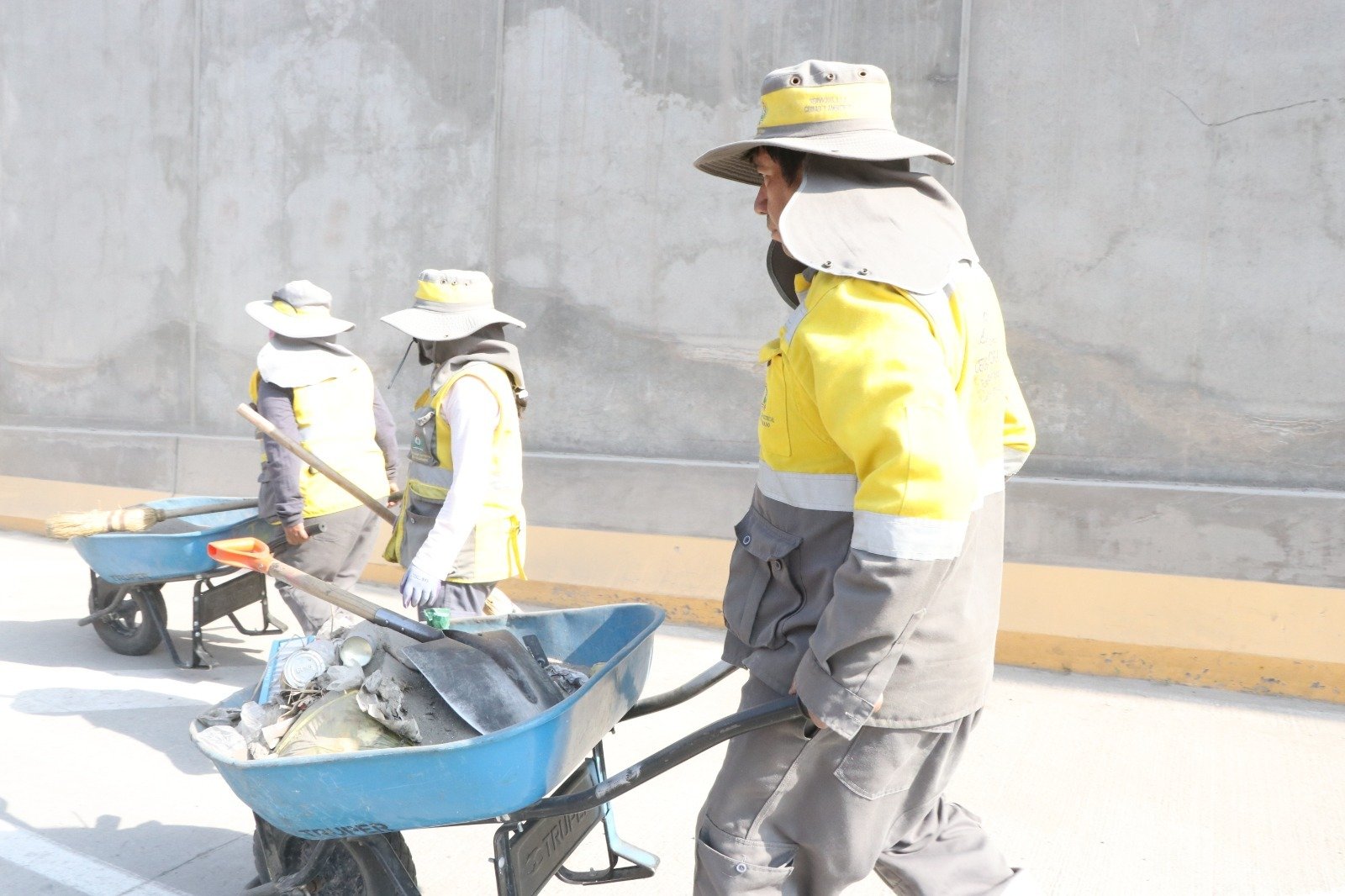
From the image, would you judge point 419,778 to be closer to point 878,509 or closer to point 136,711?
point 878,509

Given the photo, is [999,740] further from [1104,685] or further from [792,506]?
[792,506]

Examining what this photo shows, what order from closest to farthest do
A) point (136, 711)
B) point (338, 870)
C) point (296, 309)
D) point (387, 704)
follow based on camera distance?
point (387, 704)
point (338, 870)
point (136, 711)
point (296, 309)

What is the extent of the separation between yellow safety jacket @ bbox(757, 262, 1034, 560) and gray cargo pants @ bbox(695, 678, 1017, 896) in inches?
18.1

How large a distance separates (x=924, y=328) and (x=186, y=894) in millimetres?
2716

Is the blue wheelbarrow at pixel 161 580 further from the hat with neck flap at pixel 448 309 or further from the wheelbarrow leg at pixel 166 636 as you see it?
the hat with neck flap at pixel 448 309

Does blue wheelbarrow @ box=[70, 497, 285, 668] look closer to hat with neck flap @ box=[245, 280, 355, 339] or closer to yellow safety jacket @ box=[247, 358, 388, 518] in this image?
yellow safety jacket @ box=[247, 358, 388, 518]

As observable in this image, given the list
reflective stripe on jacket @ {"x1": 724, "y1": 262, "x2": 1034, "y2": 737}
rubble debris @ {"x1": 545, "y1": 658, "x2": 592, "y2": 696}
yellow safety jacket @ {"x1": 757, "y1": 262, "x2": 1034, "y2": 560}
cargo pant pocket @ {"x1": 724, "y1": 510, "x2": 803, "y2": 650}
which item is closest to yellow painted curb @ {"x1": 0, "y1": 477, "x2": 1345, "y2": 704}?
rubble debris @ {"x1": 545, "y1": 658, "x2": 592, "y2": 696}

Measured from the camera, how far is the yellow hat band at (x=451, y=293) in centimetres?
381

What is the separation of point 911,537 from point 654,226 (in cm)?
500

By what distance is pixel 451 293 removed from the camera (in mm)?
3812

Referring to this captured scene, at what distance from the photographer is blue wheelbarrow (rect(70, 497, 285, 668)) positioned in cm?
511

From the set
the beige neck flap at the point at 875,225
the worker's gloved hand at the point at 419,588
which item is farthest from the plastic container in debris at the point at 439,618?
the beige neck flap at the point at 875,225

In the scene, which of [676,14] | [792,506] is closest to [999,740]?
[792,506]

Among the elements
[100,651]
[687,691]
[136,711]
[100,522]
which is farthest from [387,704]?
[100,651]
